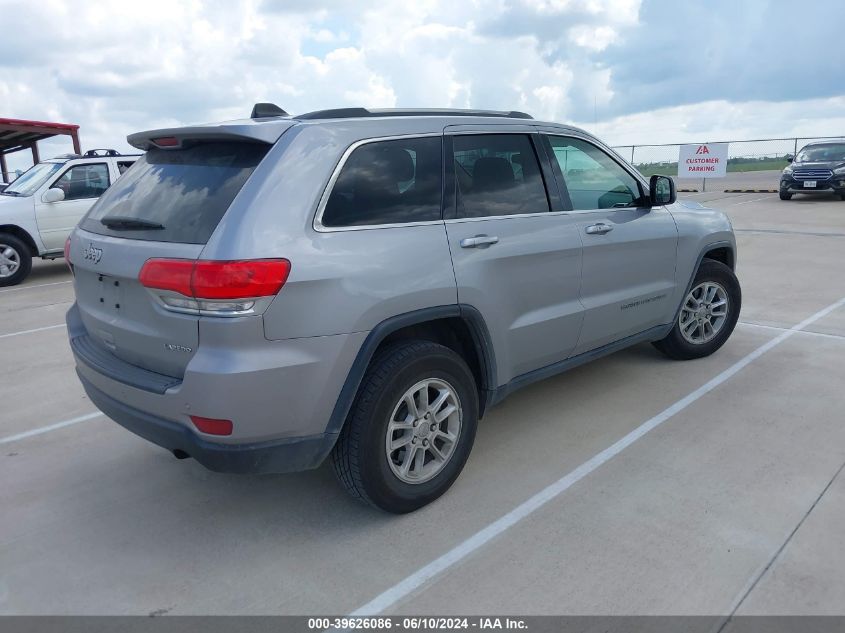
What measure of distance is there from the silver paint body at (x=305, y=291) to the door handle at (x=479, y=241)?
23mm

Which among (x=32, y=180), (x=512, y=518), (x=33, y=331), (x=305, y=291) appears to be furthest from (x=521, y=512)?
(x=32, y=180)

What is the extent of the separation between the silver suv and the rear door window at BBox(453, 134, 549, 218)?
0.04ft

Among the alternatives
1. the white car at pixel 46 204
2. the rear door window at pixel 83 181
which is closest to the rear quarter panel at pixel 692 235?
the white car at pixel 46 204

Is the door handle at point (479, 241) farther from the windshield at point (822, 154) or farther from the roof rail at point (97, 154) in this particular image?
the windshield at point (822, 154)

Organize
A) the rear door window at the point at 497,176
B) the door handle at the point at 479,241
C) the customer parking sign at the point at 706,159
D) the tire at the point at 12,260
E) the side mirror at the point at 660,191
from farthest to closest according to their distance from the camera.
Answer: the customer parking sign at the point at 706,159 < the tire at the point at 12,260 < the side mirror at the point at 660,191 < the rear door window at the point at 497,176 < the door handle at the point at 479,241

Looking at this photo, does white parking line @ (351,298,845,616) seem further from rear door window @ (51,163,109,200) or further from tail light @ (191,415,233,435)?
rear door window @ (51,163,109,200)

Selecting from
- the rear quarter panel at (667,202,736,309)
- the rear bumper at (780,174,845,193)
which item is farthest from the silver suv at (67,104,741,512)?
the rear bumper at (780,174,845,193)

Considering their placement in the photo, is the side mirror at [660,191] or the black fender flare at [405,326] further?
the side mirror at [660,191]

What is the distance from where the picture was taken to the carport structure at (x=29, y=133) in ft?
50.4

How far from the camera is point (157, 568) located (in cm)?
304

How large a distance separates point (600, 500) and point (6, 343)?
6.09 m
